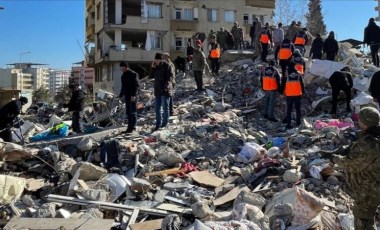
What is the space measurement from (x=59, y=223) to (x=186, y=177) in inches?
102

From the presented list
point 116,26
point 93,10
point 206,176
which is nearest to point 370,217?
point 206,176

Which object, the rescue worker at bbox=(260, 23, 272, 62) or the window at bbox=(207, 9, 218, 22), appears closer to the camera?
the rescue worker at bbox=(260, 23, 272, 62)

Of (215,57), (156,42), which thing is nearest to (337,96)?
(215,57)

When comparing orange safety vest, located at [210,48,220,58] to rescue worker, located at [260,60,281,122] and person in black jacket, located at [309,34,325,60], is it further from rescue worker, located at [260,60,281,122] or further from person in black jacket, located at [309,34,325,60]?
rescue worker, located at [260,60,281,122]

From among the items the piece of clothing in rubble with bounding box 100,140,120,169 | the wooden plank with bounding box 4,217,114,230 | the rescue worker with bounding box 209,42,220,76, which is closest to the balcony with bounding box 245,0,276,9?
the rescue worker with bounding box 209,42,220,76

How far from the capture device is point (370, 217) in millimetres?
3938

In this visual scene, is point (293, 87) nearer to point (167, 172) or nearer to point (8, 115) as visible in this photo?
point (167, 172)

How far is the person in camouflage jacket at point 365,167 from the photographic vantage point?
3.74 meters

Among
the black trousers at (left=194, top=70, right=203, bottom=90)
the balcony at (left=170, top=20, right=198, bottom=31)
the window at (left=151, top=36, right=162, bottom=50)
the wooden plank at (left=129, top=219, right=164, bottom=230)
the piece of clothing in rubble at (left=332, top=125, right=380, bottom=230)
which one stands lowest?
the wooden plank at (left=129, top=219, right=164, bottom=230)

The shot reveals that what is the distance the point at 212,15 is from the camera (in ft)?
129

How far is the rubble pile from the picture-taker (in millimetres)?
5680

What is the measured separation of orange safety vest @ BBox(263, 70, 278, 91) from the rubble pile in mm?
1072

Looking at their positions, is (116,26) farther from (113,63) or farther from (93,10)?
(93,10)

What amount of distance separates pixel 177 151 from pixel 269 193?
9.41 ft
